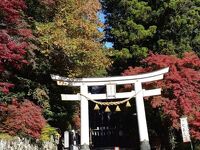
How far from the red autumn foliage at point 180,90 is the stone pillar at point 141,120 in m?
0.79

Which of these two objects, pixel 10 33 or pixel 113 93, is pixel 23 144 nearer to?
pixel 10 33

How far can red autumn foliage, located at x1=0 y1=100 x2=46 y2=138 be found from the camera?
1499 centimetres

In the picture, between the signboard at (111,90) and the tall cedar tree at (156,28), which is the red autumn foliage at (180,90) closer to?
the signboard at (111,90)

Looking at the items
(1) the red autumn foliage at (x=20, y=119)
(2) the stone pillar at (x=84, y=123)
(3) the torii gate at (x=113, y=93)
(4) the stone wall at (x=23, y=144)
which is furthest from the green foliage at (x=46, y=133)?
(3) the torii gate at (x=113, y=93)

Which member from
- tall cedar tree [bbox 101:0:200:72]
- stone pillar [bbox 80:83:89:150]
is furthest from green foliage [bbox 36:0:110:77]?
tall cedar tree [bbox 101:0:200:72]

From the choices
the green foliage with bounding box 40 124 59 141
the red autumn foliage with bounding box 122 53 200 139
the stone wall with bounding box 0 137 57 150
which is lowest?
the stone wall with bounding box 0 137 57 150

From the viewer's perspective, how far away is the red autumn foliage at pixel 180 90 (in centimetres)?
1853

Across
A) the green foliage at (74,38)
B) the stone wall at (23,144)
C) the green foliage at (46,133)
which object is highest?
the green foliage at (74,38)

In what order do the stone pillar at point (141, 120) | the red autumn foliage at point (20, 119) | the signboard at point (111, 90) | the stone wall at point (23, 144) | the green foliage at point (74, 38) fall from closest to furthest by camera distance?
the stone wall at point (23, 144) → the red autumn foliage at point (20, 119) → the green foliage at point (74, 38) → the stone pillar at point (141, 120) → the signboard at point (111, 90)

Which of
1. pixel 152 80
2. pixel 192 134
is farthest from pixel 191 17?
pixel 192 134

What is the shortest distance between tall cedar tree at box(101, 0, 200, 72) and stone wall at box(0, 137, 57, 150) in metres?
8.74

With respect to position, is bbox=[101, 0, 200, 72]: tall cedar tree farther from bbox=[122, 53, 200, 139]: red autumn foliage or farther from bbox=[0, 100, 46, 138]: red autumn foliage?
bbox=[0, 100, 46, 138]: red autumn foliage

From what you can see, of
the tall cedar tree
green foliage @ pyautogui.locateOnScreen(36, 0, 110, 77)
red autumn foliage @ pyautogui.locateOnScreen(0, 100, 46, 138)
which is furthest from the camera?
the tall cedar tree

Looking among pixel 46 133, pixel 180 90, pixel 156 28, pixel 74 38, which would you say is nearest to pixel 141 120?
pixel 180 90
